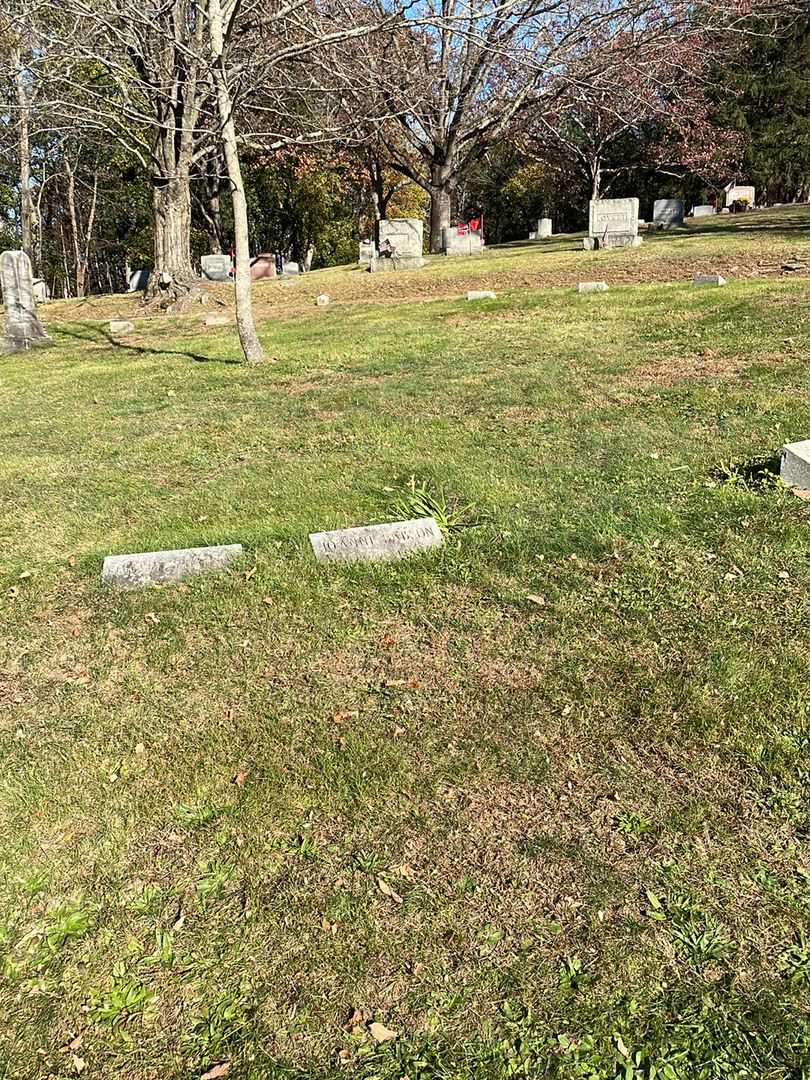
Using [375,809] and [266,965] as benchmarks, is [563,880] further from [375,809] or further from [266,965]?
[266,965]

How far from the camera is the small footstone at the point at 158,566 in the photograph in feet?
14.5

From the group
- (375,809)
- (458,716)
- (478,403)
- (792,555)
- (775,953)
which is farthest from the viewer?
(478,403)

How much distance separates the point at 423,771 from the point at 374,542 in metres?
1.88

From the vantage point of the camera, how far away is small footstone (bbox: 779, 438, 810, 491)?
4.63 metres

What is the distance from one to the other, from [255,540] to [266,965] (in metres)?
2.97

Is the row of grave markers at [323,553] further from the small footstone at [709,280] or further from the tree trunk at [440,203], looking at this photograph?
the tree trunk at [440,203]

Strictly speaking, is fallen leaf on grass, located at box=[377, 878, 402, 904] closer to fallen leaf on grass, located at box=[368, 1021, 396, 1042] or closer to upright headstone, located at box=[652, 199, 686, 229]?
fallen leaf on grass, located at box=[368, 1021, 396, 1042]

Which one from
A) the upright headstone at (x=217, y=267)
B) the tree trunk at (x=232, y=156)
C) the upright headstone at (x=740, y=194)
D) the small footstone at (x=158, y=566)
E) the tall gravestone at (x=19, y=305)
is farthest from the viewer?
the upright headstone at (x=740, y=194)

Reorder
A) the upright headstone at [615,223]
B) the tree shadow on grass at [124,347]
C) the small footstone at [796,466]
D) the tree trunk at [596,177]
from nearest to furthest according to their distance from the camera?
the small footstone at [796,466] → the tree shadow on grass at [124,347] → the upright headstone at [615,223] → the tree trunk at [596,177]

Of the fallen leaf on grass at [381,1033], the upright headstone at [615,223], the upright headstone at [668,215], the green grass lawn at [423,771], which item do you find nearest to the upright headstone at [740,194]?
the upright headstone at [668,215]

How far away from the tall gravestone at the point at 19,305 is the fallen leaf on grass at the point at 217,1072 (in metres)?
14.4

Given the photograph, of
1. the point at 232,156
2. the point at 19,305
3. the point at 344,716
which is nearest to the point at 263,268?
the point at 19,305


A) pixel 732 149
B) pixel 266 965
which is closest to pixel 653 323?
pixel 266 965

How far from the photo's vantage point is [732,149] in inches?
1335
